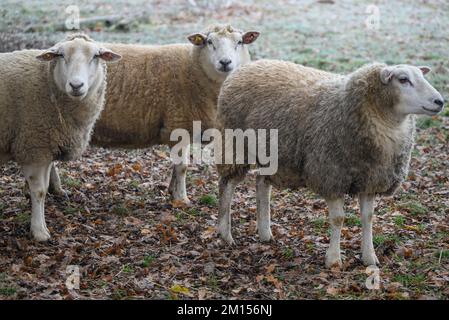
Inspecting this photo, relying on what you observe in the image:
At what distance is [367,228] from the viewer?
21.8ft

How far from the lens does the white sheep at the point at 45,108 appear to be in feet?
23.0

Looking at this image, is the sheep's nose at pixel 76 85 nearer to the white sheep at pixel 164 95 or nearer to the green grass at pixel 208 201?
the white sheep at pixel 164 95

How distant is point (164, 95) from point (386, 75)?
10.7ft

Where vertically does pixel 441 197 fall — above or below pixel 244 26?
below

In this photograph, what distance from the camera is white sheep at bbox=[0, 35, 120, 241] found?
23.0 ft

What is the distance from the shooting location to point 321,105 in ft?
22.0

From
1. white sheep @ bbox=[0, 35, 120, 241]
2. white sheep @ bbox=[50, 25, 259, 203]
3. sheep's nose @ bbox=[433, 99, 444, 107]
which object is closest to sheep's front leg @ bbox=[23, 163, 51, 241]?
white sheep @ bbox=[0, 35, 120, 241]

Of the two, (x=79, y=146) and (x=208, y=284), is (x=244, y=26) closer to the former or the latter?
(x=79, y=146)

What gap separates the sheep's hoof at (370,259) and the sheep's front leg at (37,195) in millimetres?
3218

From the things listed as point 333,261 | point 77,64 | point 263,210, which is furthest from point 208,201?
point 77,64

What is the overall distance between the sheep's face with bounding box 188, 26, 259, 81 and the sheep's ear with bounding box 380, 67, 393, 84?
261 centimetres
